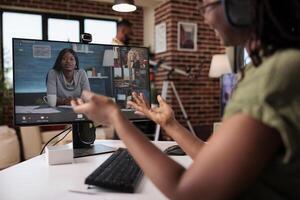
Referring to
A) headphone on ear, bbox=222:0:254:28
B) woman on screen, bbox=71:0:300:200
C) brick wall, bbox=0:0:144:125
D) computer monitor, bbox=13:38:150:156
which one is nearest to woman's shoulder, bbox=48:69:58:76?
computer monitor, bbox=13:38:150:156

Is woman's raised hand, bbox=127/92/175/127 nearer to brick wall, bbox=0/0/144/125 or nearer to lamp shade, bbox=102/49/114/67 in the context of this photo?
lamp shade, bbox=102/49/114/67

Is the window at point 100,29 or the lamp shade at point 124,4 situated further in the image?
the window at point 100,29

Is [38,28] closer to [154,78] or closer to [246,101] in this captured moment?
[154,78]

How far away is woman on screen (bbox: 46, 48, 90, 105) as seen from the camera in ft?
4.14

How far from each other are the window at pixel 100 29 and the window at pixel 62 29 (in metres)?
0.19

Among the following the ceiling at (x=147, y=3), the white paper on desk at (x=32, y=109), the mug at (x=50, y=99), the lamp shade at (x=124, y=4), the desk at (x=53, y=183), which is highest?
the ceiling at (x=147, y=3)

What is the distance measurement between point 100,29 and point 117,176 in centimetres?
470

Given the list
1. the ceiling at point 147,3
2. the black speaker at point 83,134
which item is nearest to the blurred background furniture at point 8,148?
the black speaker at point 83,134

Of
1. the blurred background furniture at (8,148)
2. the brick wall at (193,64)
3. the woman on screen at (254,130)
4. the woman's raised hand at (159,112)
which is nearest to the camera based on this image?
the woman on screen at (254,130)

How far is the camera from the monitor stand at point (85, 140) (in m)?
1.37

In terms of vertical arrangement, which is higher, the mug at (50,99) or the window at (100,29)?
the window at (100,29)

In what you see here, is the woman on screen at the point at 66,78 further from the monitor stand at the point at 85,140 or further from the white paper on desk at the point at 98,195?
the white paper on desk at the point at 98,195

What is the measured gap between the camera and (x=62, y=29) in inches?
198

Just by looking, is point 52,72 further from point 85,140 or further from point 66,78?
point 85,140
